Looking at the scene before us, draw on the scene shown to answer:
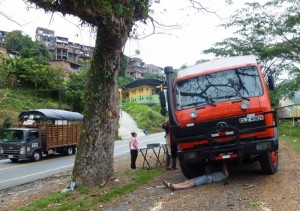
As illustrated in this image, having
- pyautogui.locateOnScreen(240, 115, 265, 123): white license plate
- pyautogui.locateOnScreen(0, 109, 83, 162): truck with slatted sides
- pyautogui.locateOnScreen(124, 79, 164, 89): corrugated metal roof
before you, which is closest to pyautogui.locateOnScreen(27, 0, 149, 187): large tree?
pyautogui.locateOnScreen(240, 115, 265, 123): white license plate

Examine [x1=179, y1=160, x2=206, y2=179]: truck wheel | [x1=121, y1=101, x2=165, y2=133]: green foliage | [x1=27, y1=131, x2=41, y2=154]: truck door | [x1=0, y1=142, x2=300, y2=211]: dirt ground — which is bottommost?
[x1=0, y1=142, x2=300, y2=211]: dirt ground

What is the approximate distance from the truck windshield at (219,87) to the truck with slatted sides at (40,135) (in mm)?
14442

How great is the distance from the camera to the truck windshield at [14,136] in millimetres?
20927

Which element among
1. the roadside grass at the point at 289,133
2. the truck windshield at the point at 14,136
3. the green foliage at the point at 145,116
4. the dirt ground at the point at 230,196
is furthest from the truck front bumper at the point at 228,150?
the green foliage at the point at 145,116

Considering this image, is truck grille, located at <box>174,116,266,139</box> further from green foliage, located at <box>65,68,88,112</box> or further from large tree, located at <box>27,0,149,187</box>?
green foliage, located at <box>65,68,88,112</box>

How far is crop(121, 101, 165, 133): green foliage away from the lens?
57469mm

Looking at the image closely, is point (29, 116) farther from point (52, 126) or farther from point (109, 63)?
point (109, 63)

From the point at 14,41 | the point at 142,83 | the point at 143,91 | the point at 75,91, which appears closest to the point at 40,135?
the point at 75,91

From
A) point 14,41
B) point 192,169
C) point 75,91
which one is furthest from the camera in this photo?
point 14,41

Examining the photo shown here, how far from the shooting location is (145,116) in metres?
60.2

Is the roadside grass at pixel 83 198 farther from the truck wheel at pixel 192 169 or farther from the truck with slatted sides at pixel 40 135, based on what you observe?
the truck with slatted sides at pixel 40 135

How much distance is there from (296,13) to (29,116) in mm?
16973

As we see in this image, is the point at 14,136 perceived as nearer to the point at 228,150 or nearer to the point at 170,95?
the point at 170,95

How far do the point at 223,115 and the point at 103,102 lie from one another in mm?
2938
